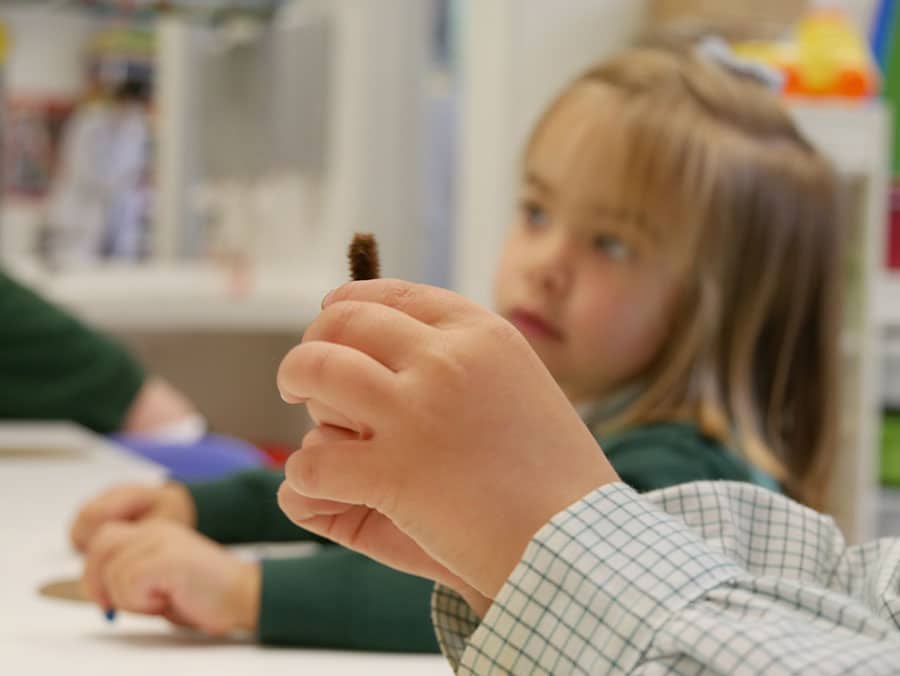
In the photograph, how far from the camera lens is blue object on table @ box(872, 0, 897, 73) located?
233 centimetres

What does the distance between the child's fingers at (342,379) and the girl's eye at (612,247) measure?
579 millimetres

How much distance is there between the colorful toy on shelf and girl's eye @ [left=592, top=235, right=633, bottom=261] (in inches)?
37.8

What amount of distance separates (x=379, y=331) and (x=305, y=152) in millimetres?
3029

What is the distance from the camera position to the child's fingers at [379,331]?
315mm

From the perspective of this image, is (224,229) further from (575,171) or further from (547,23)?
(575,171)

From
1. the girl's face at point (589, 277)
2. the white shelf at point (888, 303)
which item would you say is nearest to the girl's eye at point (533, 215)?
the girl's face at point (589, 277)

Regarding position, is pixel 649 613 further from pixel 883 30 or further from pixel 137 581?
pixel 883 30

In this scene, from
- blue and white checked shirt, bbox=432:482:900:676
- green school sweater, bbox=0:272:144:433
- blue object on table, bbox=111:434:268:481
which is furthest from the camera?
green school sweater, bbox=0:272:144:433

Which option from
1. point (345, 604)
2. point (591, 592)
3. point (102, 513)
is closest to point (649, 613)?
point (591, 592)

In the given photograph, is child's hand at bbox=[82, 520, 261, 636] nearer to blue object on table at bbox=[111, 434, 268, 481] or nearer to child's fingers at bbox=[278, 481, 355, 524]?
child's fingers at bbox=[278, 481, 355, 524]

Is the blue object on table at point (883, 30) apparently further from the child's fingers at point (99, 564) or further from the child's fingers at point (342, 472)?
the child's fingers at point (342, 472)

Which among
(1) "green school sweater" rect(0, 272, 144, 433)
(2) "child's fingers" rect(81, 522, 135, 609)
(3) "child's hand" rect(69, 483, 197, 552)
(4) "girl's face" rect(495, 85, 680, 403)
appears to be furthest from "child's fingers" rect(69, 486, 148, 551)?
(1) "green school sweater" rect(0, 272, 144, 433)

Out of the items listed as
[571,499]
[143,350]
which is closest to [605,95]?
[571,499]

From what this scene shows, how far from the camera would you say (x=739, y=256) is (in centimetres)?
93
